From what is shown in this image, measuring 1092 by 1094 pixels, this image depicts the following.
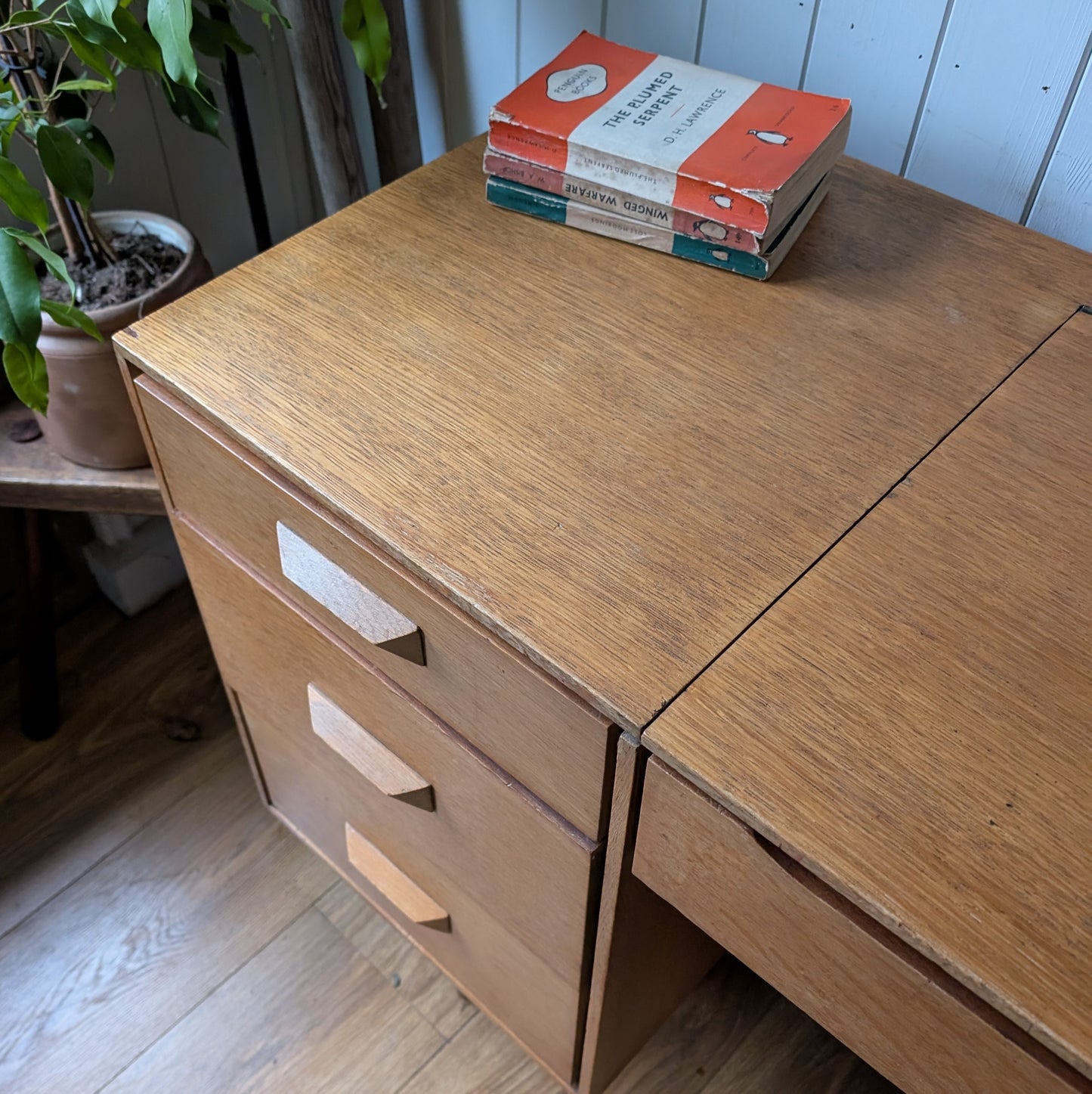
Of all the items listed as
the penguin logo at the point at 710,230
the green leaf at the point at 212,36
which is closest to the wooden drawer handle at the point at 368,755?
the penguin logo at the point at 710,230

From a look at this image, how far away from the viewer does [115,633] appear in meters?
1.47

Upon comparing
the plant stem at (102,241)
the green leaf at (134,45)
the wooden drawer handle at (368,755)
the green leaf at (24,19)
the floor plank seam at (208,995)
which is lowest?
the floor plank seam at (208,995)

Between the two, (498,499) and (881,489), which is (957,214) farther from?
(498,499)

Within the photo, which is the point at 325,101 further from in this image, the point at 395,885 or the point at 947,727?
the point at 947,727

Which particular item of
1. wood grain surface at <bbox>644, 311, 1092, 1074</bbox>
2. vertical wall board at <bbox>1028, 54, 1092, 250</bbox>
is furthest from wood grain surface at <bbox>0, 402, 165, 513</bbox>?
vertical wall board at <bbox>1028, 54, 1092, 250</bbox>

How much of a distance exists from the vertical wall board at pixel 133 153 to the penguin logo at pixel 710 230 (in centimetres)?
69

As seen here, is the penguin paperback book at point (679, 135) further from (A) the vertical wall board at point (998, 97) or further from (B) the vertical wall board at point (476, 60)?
(B) the vertical wall board at point (476, 60)

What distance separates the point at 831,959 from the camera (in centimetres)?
53

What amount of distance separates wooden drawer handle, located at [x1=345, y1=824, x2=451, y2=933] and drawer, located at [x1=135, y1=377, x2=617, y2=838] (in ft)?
1.04

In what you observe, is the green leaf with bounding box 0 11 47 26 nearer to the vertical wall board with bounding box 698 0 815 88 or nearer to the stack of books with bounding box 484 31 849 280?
the stack of books with bounding box 484 31 849 280

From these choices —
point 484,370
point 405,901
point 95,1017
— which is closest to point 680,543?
point 484,370

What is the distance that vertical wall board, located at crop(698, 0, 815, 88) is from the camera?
918 millimetres

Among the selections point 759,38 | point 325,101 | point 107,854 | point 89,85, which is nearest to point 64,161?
point 89,85

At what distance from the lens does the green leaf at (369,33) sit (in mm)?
854
